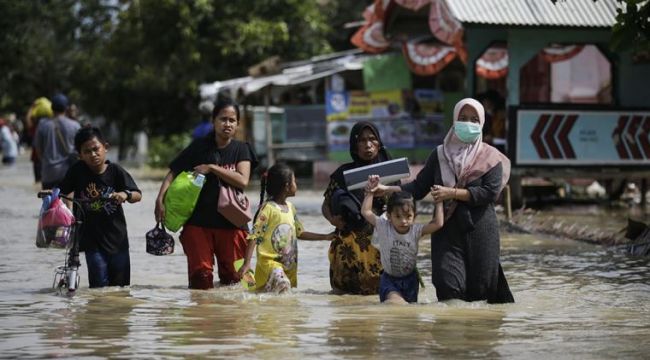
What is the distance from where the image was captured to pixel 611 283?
11.5 m

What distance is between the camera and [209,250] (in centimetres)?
1090

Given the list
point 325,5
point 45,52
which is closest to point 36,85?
point 45,52

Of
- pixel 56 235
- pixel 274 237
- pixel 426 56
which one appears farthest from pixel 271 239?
pixel 426 56

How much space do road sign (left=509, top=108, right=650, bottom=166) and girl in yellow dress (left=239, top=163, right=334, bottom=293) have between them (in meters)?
9.19

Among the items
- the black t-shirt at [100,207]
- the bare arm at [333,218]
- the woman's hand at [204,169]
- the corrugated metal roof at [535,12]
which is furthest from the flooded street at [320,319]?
the corrugated metal roof at [535,12]

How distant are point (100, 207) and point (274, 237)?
136 cm

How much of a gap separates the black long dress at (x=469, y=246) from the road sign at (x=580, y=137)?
9753 millimetres

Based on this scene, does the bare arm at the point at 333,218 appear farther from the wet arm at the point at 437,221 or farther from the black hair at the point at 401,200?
the wet arm at the point at 437,221

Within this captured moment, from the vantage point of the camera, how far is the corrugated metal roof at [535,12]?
1858 centimetres

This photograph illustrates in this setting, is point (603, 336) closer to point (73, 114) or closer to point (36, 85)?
point (73, 114)

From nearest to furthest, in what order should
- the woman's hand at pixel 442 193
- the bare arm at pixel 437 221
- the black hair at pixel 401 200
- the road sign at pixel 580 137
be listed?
the woman's hand at pixel 442 193 < the bare arm at pixel 437 221 < the black hair at pixel 401 200 < the road sign at pixel 580 137

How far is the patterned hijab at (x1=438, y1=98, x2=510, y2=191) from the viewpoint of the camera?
9.44m

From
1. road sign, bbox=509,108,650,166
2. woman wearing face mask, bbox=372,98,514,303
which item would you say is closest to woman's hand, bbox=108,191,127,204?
woman wearing face mask, bbox=372,98,514,303

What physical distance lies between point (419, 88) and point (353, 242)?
15.7 metres
